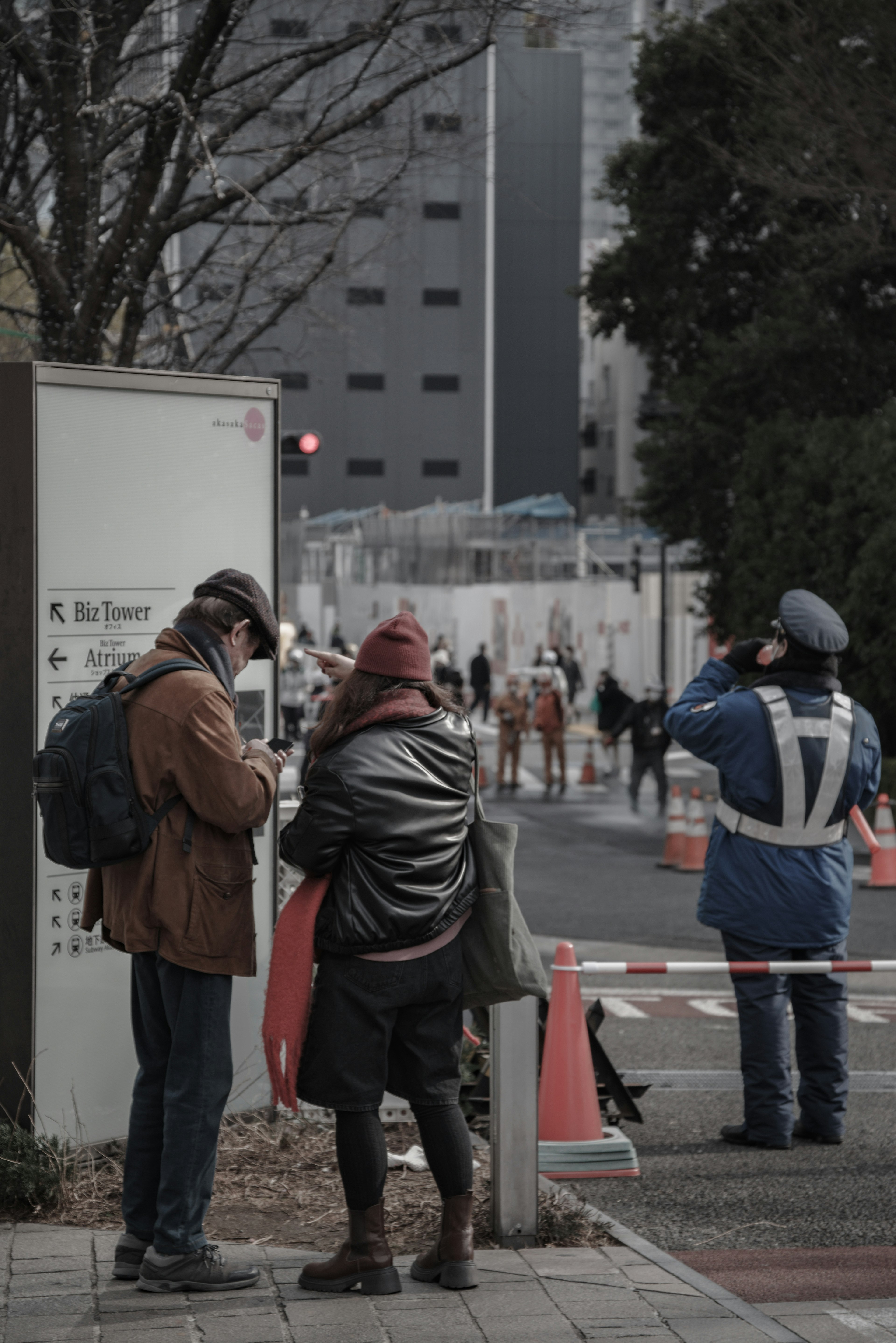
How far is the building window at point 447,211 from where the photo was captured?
226 feet

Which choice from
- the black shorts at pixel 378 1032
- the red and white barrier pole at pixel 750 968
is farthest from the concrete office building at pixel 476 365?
the black shorts at pixel 378 1032

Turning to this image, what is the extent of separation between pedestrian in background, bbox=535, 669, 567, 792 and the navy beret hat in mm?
16777

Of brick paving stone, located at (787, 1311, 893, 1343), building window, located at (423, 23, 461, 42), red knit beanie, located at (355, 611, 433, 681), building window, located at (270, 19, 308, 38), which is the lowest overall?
brick paving stone, located at (787, 1311, 893, 1343)

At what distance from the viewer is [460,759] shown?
4305mm

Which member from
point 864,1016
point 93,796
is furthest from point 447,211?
point 93,796

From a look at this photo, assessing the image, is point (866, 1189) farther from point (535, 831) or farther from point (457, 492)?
point (457, 492)

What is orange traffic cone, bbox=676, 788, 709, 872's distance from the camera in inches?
625

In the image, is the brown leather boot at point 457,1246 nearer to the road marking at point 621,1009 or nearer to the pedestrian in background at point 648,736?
the road marking at point 621,1009

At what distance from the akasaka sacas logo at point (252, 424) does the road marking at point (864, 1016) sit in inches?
198

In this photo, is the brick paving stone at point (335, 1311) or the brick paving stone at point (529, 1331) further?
the brick paving stone at point (335, 1311)

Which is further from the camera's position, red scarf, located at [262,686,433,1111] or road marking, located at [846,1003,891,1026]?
road marking, located at [846,1003,891,1026]

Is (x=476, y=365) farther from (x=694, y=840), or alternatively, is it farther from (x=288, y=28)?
(x=288, y=28)

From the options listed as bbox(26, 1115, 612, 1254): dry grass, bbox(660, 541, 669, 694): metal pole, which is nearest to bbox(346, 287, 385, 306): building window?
bbox(660, 541, 669, 694): metal pole

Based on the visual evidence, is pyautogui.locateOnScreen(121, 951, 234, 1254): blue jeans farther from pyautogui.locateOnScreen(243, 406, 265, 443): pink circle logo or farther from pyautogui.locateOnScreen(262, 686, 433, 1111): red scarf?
pyautogui.locateOnScreen(243, 406, 265, 443): pink circle logo
